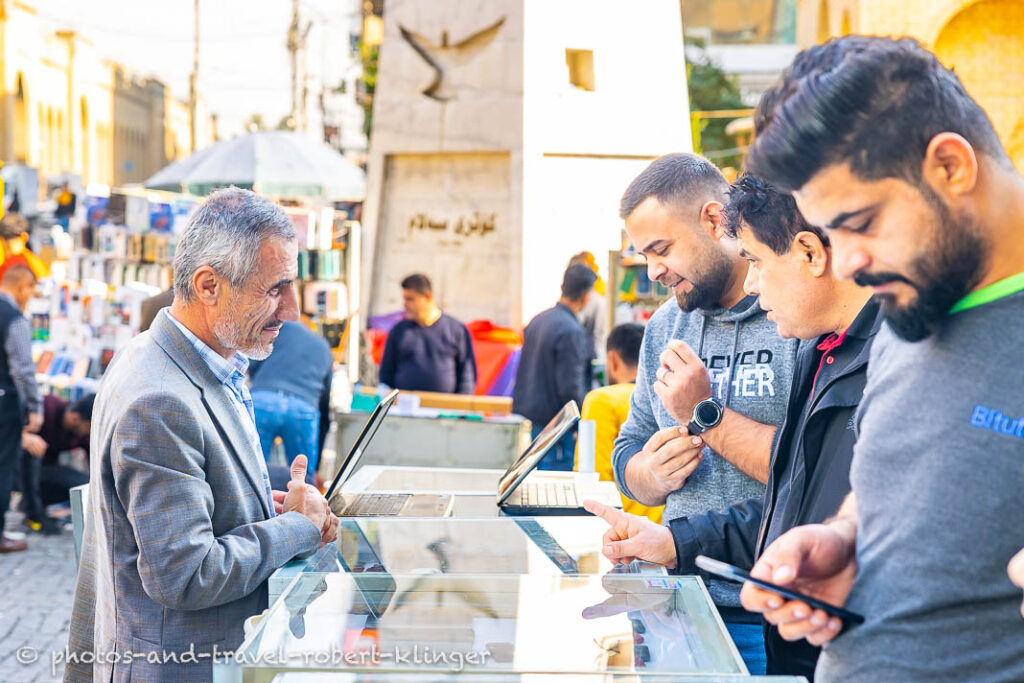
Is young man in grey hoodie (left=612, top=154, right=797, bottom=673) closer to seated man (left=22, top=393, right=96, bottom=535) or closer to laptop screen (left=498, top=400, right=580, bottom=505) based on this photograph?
laptop screen (left=498, top=400, right=580, bottom=505)

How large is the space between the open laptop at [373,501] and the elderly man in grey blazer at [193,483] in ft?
1.13

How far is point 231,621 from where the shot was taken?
2.35m

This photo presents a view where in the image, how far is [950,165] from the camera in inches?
53.2

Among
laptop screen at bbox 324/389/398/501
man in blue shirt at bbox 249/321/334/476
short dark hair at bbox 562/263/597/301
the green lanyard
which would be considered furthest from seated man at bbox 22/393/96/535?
the green lanyard

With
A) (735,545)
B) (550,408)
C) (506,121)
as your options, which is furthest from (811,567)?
(506,121)

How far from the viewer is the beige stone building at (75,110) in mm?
36500

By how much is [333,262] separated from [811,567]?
29.2ft

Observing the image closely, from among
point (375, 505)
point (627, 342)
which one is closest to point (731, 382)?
point (375, 505)

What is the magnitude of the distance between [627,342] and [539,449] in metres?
2.74

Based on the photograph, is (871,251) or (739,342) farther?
(739,342)

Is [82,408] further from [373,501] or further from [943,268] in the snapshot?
[943,268]

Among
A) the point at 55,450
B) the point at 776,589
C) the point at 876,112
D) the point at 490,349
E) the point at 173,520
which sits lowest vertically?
the point at 55,450

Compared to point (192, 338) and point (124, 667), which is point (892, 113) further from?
point (124, 667)

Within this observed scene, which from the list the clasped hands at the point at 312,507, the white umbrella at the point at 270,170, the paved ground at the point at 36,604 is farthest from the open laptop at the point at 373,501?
the white umbrella at the point at 270,170
